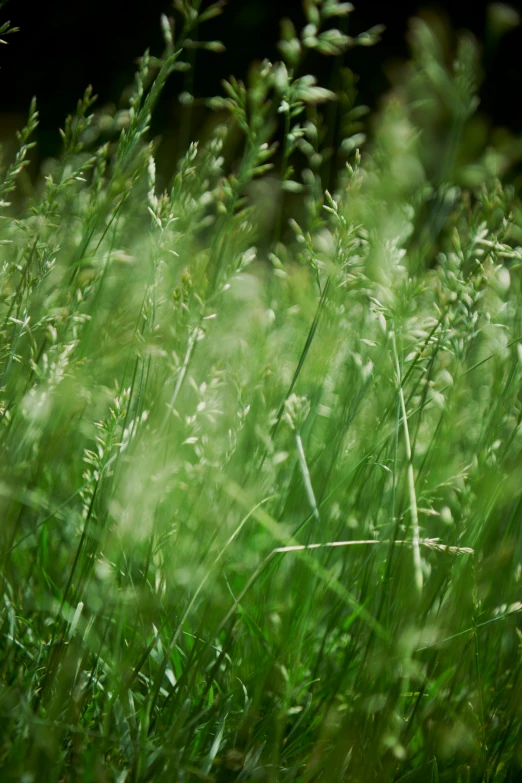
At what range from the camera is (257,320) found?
1354 millimetres

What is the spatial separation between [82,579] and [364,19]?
6.10 metres

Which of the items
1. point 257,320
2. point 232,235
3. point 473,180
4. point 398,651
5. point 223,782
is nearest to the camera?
point 398,651

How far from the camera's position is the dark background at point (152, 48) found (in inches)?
216

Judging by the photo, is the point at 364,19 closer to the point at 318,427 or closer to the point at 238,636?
the point at 318,427

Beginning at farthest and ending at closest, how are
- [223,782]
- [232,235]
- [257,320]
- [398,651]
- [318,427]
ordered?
[318,427]
[257,320]
[232,235]
[223,782]
[398,651]

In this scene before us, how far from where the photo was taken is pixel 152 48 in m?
5.54

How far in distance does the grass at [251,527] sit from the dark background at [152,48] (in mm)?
4736

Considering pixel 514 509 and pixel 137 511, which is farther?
pixel 514 509

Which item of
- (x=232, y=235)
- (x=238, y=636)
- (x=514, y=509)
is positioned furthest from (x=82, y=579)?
(x=514, y=509)

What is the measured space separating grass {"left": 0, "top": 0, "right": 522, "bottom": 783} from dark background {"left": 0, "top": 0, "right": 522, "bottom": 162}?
474 centimetres

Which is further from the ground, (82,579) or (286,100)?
(286,100)

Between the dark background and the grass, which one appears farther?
the dark background

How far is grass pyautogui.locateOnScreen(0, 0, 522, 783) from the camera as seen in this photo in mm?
840

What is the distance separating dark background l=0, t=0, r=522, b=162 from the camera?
5.48 meters
